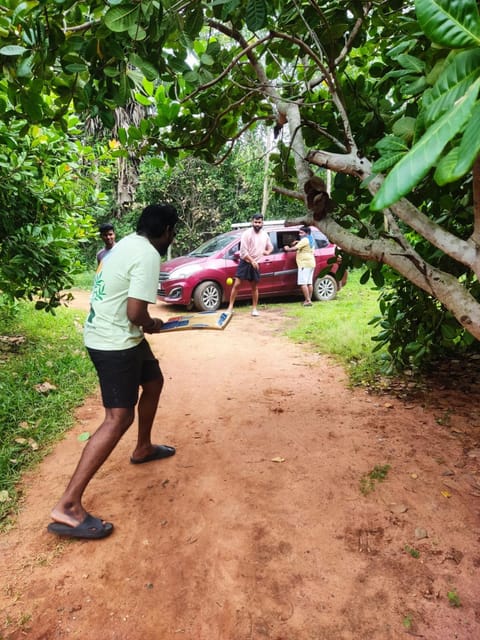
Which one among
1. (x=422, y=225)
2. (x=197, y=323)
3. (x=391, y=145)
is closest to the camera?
(x=391, y=145)

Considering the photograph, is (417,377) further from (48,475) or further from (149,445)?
(48,475)

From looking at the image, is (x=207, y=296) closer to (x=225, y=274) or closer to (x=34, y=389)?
(x=225, y=274)

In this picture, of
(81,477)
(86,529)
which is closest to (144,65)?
(81,477)

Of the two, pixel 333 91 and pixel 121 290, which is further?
pixel 121 290

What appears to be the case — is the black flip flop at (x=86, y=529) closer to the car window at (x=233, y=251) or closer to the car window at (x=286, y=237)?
the car window at (x=233, y=251)

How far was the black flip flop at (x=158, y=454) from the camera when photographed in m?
3.24

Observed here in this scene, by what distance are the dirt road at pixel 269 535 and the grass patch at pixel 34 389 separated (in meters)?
0.17

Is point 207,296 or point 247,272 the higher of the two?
point 247,272

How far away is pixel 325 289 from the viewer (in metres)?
10.3

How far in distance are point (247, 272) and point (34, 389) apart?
16.9 ft

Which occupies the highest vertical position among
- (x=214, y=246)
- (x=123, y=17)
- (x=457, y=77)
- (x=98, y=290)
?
(x=123, y=17)

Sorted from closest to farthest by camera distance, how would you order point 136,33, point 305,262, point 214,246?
point 136,33 < point 305,262 < point 214,246

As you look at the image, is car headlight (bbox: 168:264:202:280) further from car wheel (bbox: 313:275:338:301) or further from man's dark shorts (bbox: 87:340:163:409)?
man's dark shorts (bbox: 87:340:163:409)

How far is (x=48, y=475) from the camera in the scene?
3.13m
